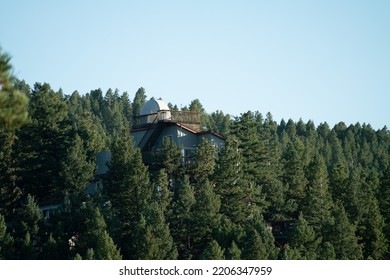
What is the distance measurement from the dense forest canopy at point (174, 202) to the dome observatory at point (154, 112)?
578cm

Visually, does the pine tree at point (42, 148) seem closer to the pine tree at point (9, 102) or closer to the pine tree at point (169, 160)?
the pine tree at point (169, 160)

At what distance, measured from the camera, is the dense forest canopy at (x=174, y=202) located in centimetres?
4925

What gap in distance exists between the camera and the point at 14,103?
1616 centimetres

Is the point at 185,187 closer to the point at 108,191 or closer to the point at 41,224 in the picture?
the point at 108,191

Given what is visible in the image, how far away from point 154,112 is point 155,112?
28 centimetres

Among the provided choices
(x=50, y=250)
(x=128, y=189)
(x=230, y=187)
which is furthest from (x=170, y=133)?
(x=50, y=250)

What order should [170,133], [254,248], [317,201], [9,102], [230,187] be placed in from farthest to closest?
1. [170,133]
2. [317,201]
3. [230,187]
4. [254,248]
5. [9,102]

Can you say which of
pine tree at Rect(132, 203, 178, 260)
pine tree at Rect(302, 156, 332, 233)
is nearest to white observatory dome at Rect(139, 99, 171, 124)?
pine tree at Rect(302, 156, 332, 233)

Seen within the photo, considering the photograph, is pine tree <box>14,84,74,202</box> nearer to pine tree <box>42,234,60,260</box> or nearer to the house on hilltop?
the house on hilltop

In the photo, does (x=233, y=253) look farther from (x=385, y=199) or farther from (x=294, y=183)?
(x=385, y=199)

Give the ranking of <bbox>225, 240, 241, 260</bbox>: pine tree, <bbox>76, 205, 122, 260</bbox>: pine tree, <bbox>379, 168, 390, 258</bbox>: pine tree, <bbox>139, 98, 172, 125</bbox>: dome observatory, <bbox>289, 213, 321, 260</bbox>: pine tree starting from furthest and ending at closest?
<bbox>379, 168, 390, 258</bbox>: pine tree < <bbox>139, 98, 172, 125</bbox>: dome observatory < <bbox>289, 213, 321, 260</bbox>: pine tree < <bbox>225, 240, 241, 260</bbox>: pine tree < <bbox>76, 205, 122, 260</bbox>: pine tree

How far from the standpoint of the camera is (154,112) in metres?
67.7

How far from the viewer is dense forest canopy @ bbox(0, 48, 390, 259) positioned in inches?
1939

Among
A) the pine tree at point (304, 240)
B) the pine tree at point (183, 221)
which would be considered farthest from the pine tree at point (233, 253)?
the pine tree at point (304, 240)
